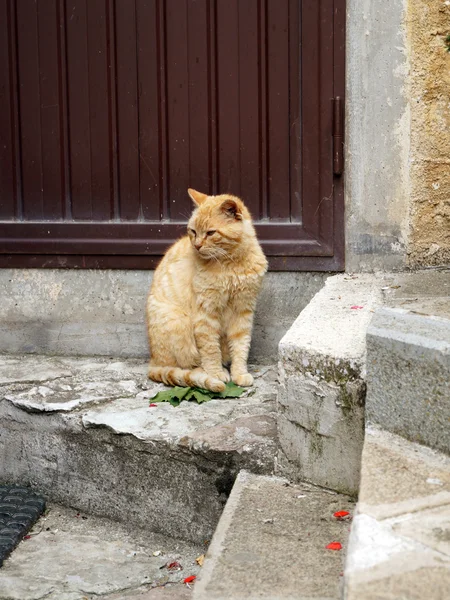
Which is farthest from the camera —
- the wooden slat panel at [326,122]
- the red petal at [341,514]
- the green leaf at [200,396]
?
the wooden slat panel at [326,122]

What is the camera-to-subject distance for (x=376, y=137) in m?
4.14

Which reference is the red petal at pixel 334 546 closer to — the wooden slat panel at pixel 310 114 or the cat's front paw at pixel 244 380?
the cat's front paw at pixel 244 380

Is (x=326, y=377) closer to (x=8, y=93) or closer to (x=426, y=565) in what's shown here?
(x=426, y=565)

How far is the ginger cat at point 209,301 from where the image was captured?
12.7 feet

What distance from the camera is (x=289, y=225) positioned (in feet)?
14.2

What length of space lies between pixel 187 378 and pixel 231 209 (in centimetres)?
81

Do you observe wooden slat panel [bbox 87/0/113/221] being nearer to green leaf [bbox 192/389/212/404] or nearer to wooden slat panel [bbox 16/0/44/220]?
wooden slat panel [bbox 16/0/44/220]

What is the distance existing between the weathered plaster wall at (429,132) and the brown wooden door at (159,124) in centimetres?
36

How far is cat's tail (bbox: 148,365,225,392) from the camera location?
3814 mm

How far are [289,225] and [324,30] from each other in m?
0.98

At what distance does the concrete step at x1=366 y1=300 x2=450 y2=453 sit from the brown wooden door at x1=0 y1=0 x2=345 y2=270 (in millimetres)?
1799

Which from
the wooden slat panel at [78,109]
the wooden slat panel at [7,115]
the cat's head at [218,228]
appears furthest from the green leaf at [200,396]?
the wooden slat panel at [7,115]

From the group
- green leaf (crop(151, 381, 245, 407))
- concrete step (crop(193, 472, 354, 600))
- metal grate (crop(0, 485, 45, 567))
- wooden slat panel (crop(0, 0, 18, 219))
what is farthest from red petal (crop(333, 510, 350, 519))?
wooden slat panel (crop(0, 0, 18, 219))

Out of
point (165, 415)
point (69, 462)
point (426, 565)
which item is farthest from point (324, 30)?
point (426, 565)
